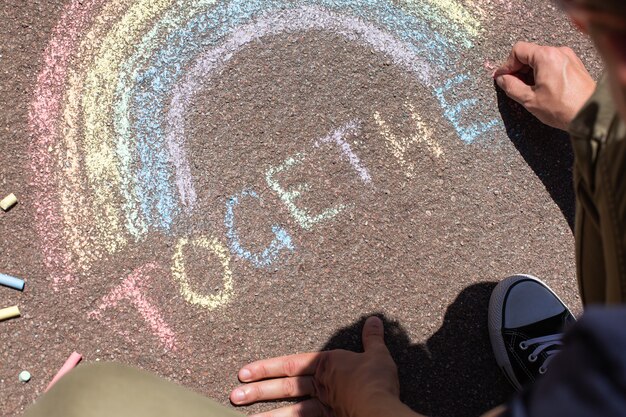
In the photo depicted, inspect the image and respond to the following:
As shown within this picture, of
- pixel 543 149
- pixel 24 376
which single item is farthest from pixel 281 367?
pixel 543 149

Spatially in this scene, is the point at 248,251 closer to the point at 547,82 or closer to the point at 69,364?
the point at 69,364

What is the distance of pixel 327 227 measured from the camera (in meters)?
2.06

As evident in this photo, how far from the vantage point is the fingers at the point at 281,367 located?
6.45ft

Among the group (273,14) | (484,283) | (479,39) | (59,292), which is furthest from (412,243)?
(59,292)

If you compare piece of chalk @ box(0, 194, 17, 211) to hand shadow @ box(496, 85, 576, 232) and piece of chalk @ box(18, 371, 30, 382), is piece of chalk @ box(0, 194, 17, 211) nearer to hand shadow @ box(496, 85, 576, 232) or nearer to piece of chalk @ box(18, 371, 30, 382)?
piece of chalk @ box(18, 371, 30, 382)

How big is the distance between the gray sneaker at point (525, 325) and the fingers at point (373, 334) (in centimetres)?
43

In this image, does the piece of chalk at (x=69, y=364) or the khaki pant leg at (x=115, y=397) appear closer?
the khaki pant leg at (x=115, y=397)

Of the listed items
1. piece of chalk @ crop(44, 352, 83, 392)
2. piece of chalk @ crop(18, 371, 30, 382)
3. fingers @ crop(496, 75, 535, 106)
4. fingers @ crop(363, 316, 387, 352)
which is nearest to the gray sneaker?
fingers @ crop(363, 316, 387, 352)

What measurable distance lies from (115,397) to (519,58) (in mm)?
1807

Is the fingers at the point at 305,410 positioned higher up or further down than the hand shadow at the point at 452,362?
higher up

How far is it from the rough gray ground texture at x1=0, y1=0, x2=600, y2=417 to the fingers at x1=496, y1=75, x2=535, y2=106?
0.06 meters

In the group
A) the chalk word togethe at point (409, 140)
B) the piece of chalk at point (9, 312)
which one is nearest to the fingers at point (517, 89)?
the chalk word togethe at point (409, 140)

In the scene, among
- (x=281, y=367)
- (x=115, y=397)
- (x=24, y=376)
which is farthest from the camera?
(x=281, y=367)

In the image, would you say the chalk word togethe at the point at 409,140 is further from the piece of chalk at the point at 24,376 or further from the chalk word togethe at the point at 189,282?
the piece of chalk at the point at 24,376
